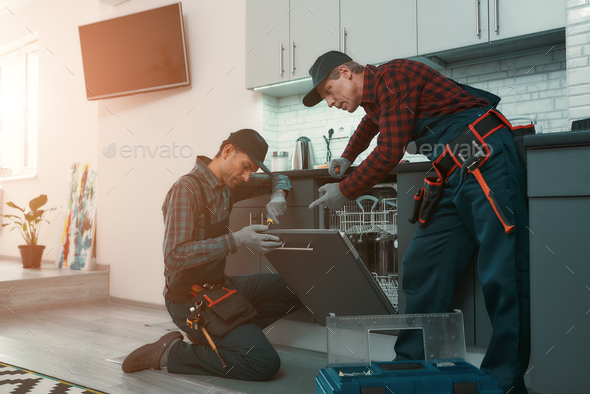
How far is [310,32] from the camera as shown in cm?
301

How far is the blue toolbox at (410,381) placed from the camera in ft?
3.98

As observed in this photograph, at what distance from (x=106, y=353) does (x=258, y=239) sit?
1270mm

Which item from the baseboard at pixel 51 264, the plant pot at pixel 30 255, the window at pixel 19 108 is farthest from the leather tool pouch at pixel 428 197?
the window at pixel 19 108

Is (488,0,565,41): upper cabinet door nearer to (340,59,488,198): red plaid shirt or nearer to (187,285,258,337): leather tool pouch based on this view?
(340,59,488,198): red plaid shirt

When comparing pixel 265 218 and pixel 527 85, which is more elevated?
pixel 527 85

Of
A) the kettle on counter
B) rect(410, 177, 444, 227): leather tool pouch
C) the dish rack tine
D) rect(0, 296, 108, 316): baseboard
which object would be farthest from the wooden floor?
rect(410, 177, 444, 227): leather tool pouch

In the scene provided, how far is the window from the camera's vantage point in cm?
591

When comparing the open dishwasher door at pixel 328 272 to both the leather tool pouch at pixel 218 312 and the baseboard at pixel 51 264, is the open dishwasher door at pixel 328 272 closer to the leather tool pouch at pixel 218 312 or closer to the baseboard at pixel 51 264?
the leather tool pouch at pixel 218 312

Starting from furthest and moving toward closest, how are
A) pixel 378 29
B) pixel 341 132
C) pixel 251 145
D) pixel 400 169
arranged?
1. pixel 341 132
2. pixel 378 29
3. pixel 251 145
4. pixel 400 169

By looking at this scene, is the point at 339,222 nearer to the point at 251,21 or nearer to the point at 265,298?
the point at 265,298

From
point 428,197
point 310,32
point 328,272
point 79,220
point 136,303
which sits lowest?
point 136,303

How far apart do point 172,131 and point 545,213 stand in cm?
333

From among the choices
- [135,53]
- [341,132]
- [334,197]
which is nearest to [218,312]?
[334,197]

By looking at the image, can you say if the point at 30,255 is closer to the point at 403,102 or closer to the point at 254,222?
the point at 254,222
